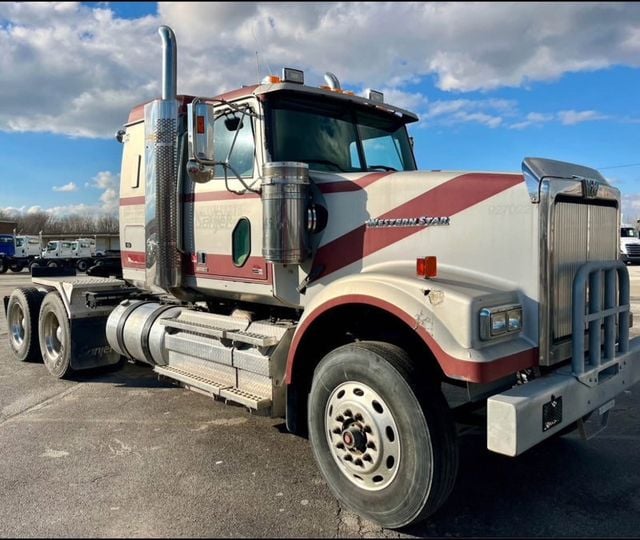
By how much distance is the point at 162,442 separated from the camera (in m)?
4.54

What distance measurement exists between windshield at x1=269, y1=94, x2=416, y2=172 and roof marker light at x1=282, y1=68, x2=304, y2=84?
5.7 inches

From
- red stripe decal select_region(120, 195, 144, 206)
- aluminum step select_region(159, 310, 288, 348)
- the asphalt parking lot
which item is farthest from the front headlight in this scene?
red stripe decal select_region(120, 195, 144, 206)

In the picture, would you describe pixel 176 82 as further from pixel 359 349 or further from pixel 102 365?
pixel 102 365

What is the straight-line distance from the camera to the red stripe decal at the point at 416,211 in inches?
130

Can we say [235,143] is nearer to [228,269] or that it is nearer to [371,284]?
[228,269]

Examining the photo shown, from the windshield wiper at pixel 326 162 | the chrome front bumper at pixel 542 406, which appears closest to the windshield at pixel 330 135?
the windshield wiper at pixel 326 162

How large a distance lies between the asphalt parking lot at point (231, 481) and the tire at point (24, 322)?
2.07 meters

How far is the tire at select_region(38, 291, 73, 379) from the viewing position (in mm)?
6449

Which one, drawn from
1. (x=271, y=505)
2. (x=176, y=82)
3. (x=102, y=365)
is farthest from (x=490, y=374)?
(x=102, y=365)

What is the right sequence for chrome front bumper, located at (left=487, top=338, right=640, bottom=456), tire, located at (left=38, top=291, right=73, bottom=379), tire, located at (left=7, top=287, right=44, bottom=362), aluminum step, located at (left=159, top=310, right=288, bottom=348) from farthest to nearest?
tire, located at (left=7, top=287, right=44, bottom=362) < tire, located at (left=38, top=291, right=73, bottom=379) < aluminum step, located at (left=159, top=310, right=288, bottom=348) < chrome front bumper, located at (left=487, top=338, right=640, bottom=456)

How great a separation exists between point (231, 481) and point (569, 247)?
8.73 feet

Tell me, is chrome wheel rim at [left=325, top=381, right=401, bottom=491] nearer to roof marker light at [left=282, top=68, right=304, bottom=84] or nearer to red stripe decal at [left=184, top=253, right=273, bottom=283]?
red stripe decal at [left=184, top=253, right=273, bottom=283]

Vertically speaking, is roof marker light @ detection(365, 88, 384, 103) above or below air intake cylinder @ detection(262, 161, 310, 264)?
above

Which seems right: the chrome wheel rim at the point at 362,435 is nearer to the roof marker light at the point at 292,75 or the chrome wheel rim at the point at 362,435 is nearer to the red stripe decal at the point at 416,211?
the red stripe decal at the point at 416,211
